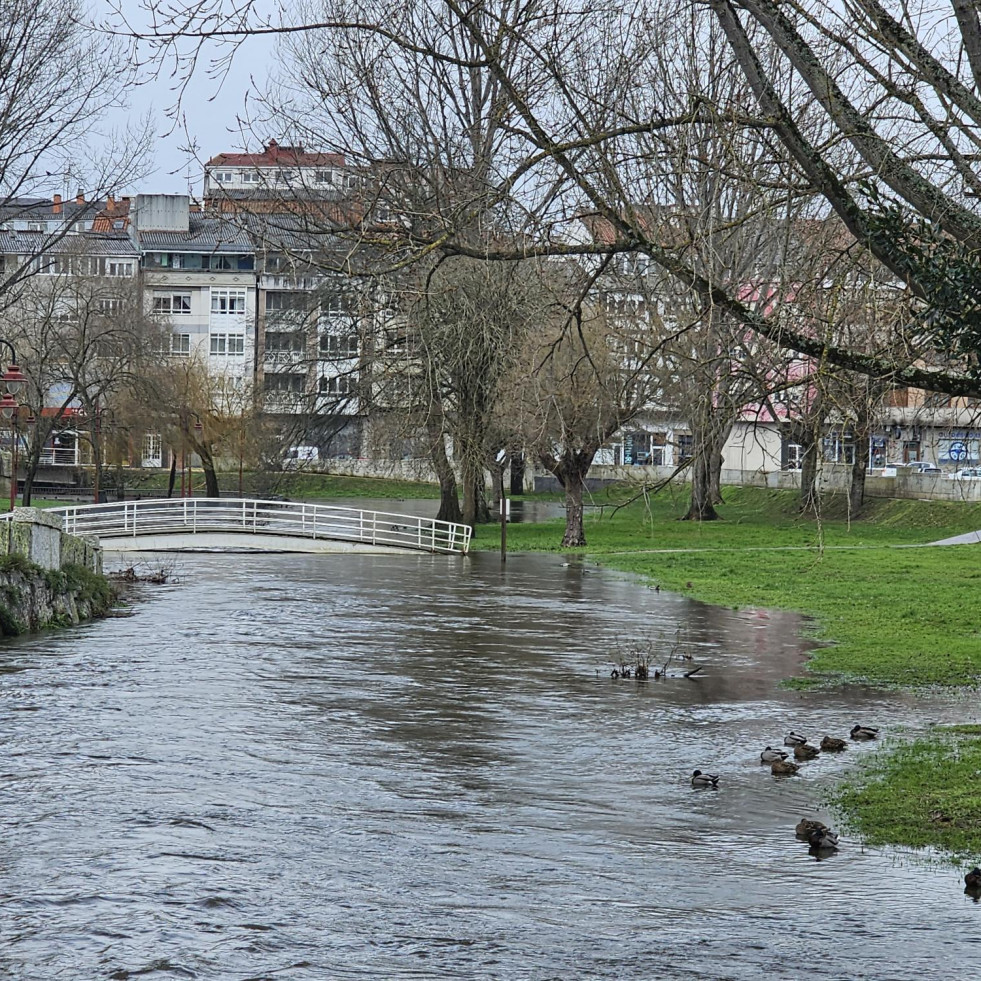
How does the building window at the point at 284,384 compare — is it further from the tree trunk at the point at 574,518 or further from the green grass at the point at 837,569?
the tree trunk at the point at 574,518

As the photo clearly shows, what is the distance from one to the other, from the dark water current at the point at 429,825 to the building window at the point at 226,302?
85559 millimetres

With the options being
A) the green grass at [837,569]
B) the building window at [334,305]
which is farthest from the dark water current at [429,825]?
the building window at [334,305]

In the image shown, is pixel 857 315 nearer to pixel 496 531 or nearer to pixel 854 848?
pixel 854 848

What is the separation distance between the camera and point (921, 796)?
11.3 meters

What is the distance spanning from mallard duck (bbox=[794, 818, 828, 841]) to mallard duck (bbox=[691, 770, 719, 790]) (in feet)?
5.57

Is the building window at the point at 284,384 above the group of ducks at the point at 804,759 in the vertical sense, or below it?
above

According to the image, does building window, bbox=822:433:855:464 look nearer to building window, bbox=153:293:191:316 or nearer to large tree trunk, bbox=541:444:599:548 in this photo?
large tree trunk, bbox=541:444:599:548

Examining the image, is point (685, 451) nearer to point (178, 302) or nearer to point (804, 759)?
point (804, 759)

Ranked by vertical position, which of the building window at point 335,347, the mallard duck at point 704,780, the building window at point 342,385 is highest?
the building window at point 335,347

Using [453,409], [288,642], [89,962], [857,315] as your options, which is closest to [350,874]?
[89,962]

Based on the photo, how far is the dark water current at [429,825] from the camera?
316 inches

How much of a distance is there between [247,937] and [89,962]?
864 mm

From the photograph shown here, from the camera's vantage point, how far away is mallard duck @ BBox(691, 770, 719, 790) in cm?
1227

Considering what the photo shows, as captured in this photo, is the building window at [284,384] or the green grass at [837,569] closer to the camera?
the green grass at [837,569]
